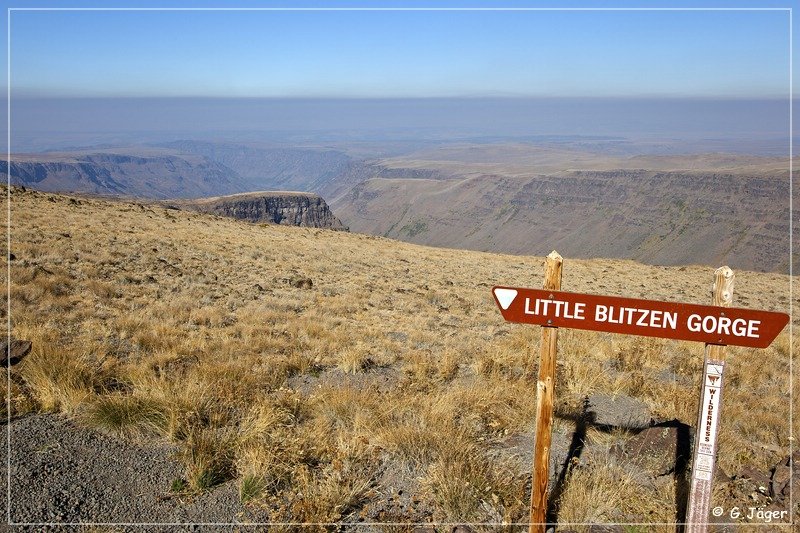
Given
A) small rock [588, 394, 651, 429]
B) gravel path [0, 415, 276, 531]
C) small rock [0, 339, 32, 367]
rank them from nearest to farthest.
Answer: gravel path [0, 415, 276, 531], small rock [588, 394, 651, 429], small rock [0, 339, 32, 367]

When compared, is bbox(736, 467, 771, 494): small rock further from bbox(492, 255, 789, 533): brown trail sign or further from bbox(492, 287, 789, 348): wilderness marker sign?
bbox(492, 287, 789, 348): wilderness marker sign

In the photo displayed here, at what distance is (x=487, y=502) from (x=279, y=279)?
13.6 m

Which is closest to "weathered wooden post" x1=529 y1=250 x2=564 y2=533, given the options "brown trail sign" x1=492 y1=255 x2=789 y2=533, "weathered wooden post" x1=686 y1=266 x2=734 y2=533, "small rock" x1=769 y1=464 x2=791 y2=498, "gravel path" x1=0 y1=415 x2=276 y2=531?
"brown trail sign" x1=492 y1=255 x2=789 y2=533

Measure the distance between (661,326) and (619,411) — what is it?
3.80 metres

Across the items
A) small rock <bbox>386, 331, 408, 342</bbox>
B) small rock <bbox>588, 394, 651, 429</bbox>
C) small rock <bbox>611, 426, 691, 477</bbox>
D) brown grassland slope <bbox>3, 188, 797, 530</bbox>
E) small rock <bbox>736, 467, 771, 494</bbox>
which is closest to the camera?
brown grassland slope <bbox>3, 188, 797, 530</bbox>

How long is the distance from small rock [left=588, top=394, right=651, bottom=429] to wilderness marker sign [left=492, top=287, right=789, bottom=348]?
2.92 metres

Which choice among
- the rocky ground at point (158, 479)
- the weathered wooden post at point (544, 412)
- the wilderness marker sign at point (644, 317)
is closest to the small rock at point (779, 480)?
the rocky ground at point (158, 479)

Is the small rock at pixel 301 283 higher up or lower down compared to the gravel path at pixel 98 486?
higher up

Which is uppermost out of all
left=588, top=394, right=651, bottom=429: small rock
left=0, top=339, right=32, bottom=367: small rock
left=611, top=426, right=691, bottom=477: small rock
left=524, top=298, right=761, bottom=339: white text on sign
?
left=524, top=298, right=761, bottom=339: white text on sign

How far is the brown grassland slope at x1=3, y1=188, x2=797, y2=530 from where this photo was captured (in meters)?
4.62

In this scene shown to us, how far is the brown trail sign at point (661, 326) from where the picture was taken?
3553mm

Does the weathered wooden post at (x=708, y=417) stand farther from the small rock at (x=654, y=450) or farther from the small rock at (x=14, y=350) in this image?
the small rock at (x=14, y=350)

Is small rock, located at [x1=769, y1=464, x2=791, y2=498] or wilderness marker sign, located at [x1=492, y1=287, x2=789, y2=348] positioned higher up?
wilderness marker sign, located at [x1=492, y1=287, x2=789, y2=348]

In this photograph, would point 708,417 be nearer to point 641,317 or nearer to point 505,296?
point 641,317
